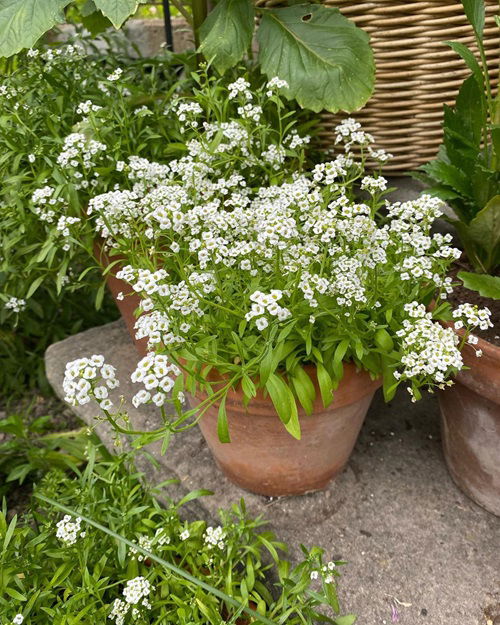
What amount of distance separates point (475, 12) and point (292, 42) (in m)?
0.52

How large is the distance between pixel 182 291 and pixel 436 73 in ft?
3.61

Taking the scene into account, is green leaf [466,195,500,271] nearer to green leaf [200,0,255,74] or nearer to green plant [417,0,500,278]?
green plant [417,0,500,278]

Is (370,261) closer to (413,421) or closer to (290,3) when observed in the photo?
(413,421)

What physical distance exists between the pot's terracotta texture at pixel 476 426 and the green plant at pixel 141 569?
0.43 meters

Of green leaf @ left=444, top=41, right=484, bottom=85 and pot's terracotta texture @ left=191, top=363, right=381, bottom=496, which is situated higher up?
green leaf @ left=444, top=41, right=484, bottom=85

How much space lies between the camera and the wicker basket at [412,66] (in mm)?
1688

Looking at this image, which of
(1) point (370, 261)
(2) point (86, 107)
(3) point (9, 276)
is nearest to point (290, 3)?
(2) point (86, 107)

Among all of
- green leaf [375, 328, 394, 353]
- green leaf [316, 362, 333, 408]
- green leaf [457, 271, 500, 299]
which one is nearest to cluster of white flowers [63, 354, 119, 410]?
green leaf [316, 362, 333, 408]

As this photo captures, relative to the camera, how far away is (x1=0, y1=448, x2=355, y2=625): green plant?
1236 mm

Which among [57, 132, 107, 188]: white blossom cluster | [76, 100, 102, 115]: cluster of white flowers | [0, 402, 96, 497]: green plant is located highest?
[76, 100, 102, 115]: cluster of white flowers

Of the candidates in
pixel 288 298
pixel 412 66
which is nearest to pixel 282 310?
pixel 288 298

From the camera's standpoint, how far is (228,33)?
5.55 ft

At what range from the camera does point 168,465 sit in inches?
66.5

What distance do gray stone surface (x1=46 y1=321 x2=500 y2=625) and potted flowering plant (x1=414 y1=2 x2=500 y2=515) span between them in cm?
10
